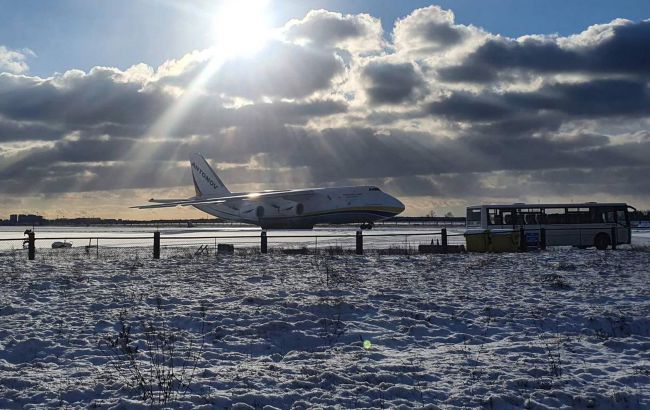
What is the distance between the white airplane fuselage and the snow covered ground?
4096 cm

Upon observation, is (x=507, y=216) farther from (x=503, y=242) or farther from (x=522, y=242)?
(x=503, y=242)

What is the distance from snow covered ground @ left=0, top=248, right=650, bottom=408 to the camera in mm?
6004

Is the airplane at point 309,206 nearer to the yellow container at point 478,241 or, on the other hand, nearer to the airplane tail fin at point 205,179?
the airplane tail fin at point 205,179

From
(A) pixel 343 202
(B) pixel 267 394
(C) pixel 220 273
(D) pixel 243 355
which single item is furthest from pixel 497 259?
(A) pixel 343 202

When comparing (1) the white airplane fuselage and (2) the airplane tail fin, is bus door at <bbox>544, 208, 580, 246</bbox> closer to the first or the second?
(1) the white airplane fuselage

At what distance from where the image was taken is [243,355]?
7.71 m

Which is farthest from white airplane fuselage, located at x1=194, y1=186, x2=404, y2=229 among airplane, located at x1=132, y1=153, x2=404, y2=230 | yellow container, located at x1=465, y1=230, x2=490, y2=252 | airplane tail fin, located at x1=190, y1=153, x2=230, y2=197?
yellow container, located at x1=465, y1=230, x2=490, y2=252

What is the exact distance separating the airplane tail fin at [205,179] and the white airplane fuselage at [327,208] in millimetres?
11182

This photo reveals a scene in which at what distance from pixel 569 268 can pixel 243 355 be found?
1235cm

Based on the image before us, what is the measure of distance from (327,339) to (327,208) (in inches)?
1947

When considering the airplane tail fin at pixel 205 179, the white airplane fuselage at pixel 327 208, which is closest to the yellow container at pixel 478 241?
the white airplane fuselage at pixel 327 208

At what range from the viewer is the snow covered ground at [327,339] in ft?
19.7

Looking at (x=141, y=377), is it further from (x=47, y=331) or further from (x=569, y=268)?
(x=569, y=268)

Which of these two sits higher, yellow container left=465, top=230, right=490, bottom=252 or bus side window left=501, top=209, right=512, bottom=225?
bus side window left=501, top=209, right=512, bottom=225
